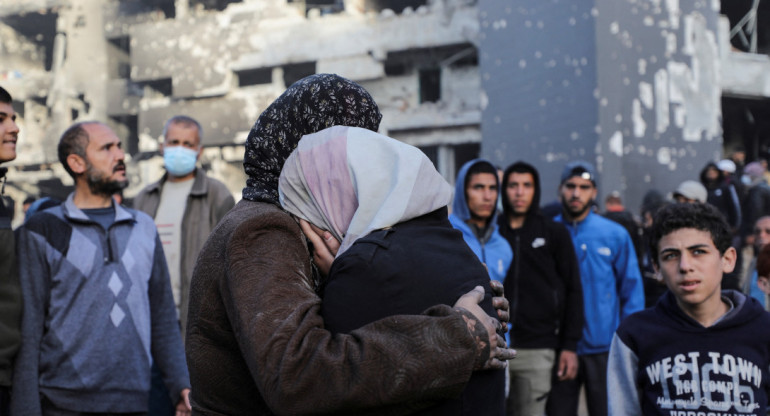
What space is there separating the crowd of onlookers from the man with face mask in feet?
0.05

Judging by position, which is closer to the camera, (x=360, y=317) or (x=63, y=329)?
(x=360, y=317)

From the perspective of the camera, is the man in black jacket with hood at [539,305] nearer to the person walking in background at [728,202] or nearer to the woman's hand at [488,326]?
the woman's hand at [488,326]

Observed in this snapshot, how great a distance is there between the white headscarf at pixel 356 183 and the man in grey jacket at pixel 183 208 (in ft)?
9.18

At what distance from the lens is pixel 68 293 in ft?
10.1

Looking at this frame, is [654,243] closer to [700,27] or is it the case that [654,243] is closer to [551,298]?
[551,298]

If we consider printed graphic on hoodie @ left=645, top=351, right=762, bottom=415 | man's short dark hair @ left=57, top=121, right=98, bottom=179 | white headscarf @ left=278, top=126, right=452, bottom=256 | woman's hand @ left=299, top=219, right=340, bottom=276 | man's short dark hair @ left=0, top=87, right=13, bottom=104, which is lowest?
printed graphic on hoodie @ left=645, top=351, right=762, bottom=415

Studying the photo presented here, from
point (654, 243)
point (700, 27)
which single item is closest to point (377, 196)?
point (654, 243)

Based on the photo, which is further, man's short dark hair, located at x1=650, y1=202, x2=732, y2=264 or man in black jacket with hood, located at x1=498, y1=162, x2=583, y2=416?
man in black jacket with hood, located at x1=498, y1=162, x2=583, y2=416

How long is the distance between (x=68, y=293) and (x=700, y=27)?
12486 millimetres

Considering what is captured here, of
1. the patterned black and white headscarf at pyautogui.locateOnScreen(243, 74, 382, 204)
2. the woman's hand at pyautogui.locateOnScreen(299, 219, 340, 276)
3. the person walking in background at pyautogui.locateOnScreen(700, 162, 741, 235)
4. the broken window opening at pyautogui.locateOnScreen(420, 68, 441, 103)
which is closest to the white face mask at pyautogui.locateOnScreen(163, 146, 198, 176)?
the patterned black and white headscarf at pyautogui.locateOnScreen(243, 74, 382, 204)

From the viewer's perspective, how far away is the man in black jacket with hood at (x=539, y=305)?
4.54 meters

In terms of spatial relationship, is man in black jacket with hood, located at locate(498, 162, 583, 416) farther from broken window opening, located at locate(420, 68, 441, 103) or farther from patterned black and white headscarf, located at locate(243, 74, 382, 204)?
broken window opening, located at locate(420, 68, 441, 103)

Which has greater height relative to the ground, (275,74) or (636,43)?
(275,74)

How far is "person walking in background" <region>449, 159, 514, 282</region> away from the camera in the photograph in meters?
4.53
